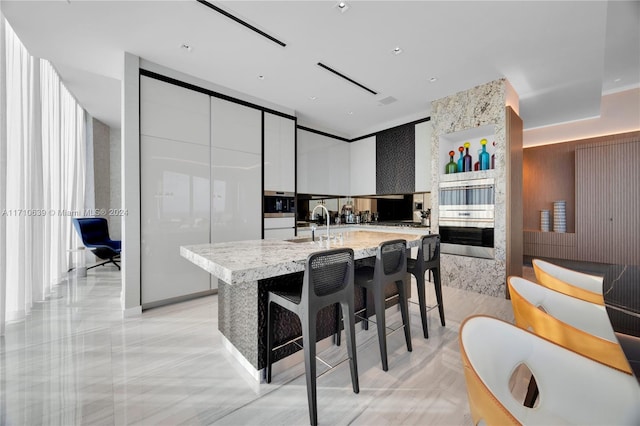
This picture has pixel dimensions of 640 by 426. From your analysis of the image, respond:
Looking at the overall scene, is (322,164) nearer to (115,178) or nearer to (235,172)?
(235,172)

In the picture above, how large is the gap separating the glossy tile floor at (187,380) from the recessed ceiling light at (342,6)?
2832 millimetres

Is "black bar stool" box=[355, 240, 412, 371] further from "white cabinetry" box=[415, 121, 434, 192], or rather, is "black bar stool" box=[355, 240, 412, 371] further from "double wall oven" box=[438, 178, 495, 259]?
"white cabinetry" box=[415, 121, 434, 192]

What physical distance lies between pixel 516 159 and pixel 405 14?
255 centimetres

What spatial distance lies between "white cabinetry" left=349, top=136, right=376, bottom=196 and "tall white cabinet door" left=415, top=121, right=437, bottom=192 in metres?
1.00

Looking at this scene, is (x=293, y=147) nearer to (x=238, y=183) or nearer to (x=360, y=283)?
(x=238, y=183)

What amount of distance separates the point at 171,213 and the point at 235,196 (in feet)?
2.76

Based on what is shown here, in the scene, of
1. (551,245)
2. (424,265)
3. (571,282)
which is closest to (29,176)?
→ (424,265)

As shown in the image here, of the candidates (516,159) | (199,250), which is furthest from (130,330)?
(516,159)

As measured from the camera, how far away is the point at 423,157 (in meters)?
4.57

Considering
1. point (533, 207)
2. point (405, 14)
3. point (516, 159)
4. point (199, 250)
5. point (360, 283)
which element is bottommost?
point (360, 283)

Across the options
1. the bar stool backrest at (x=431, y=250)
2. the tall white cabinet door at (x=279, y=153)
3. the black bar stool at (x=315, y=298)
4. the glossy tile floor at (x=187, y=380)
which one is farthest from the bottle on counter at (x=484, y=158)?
the black bar stool at (x=315, y=298)

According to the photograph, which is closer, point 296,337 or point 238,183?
point 296,337

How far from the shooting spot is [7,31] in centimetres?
251

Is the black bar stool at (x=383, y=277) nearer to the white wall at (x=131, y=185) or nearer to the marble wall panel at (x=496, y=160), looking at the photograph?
the marble wall panel at (x=496, y=160)
